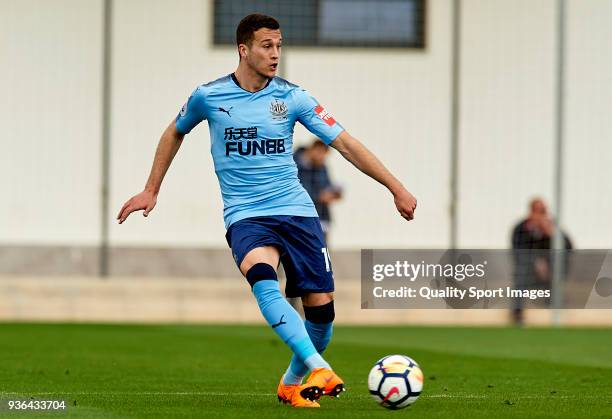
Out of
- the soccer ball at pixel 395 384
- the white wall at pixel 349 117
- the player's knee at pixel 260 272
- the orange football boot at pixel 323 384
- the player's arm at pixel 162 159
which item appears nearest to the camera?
the orange football boot at pixel 323 384

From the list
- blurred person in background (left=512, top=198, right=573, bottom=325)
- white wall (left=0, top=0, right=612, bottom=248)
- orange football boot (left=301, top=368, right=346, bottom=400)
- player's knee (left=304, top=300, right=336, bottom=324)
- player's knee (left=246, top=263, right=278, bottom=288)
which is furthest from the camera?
white wall (left=0, top=0, right=612, bottom=248)

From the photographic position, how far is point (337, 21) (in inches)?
898

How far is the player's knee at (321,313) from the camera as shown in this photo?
891 centimetres

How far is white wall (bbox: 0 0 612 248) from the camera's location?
73.2 feet

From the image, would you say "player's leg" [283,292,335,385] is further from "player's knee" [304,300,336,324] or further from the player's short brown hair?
the player's short brown hair

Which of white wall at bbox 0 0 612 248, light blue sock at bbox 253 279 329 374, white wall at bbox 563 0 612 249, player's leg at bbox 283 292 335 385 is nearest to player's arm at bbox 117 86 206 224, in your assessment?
light blue sock at bbox 253 279 329 374

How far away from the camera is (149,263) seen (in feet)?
71.1

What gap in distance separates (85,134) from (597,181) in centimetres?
745

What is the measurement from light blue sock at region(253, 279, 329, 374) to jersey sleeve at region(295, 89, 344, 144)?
0.92 meters

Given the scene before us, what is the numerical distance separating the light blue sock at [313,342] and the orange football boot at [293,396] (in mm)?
38

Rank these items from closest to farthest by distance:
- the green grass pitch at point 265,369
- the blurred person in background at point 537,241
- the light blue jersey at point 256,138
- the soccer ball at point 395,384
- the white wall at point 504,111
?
the soccer ball at point 395,384 < the green grass pitch at point 265,369 < the light blue jersey at point 256,138 < the blurred person in background at point 537,241 < the white wall at point 504,111

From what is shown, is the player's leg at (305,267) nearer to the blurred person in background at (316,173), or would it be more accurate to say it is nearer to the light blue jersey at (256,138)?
the light blue jersey at (256,138)

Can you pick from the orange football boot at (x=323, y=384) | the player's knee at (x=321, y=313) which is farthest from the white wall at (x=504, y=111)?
the orange football boot at (x=323, y=384)

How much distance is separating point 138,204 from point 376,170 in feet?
4.58
